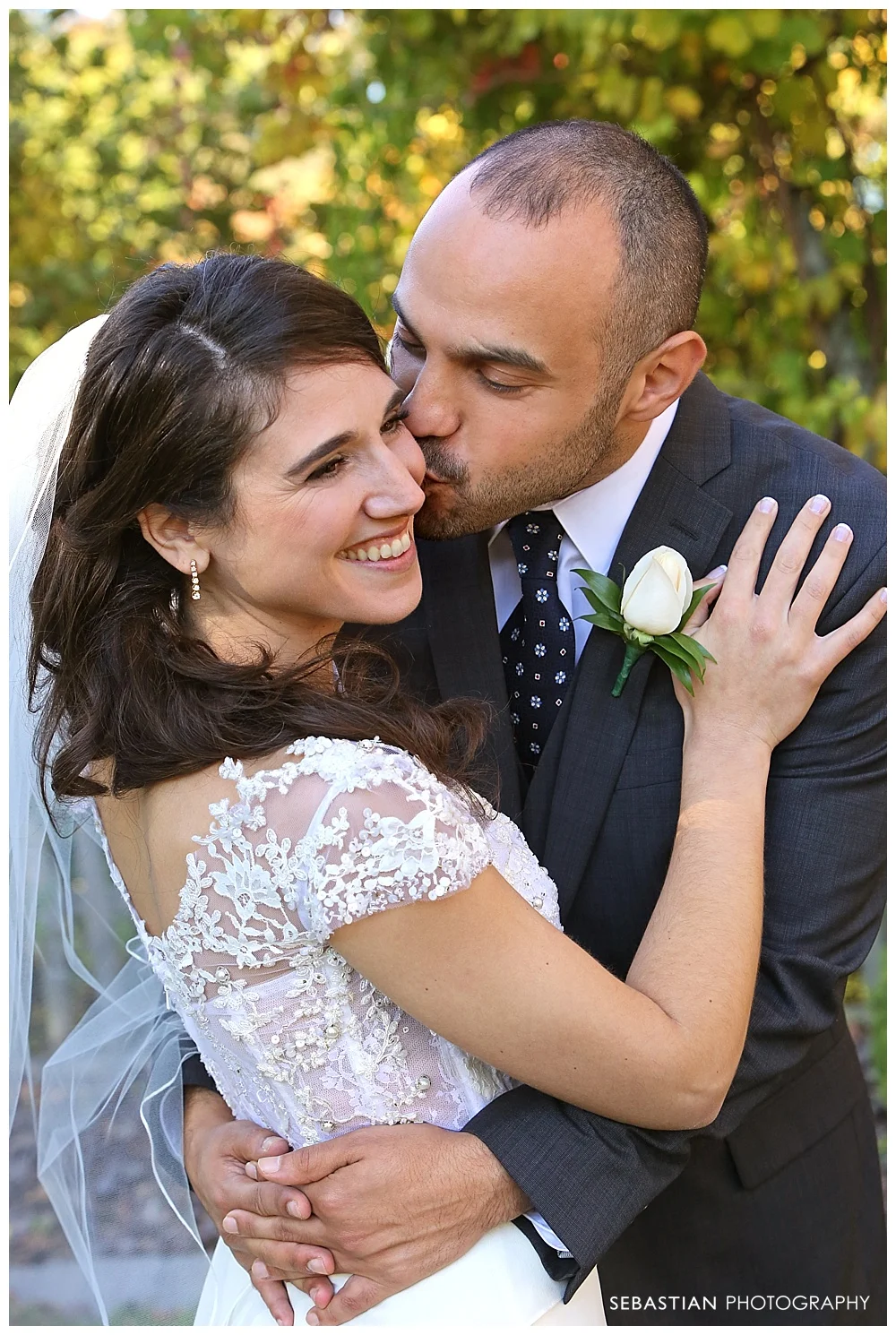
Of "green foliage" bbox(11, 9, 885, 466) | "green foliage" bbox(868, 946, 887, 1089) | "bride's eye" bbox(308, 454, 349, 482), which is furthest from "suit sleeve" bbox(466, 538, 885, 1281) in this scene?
"green foliage" bbox(868, 946, 887, 1089)

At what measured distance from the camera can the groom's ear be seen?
2.51m

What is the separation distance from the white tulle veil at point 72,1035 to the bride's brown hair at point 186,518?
0.22 metres

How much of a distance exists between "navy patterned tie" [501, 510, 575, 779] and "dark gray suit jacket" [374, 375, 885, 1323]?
0.08 m

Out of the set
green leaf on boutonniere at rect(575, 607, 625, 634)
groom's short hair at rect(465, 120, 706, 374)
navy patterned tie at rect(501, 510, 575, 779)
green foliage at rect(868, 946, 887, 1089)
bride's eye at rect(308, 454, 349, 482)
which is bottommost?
green foliage at rect(868, 946, 887, 1089)

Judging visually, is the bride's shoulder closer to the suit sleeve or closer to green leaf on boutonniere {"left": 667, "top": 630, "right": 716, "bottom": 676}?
green leaf on boutonniere {"left": 667, "top": 630, "right": 716, "bottom": 676}

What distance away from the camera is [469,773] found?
6.91 ft

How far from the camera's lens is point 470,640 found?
8.38 feet

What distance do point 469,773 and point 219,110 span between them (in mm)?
5224

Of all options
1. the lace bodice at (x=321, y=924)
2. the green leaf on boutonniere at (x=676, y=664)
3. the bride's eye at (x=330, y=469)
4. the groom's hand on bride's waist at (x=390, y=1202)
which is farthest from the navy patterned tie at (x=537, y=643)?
the groom's hand on bride's waist at (x=390, y=1202)

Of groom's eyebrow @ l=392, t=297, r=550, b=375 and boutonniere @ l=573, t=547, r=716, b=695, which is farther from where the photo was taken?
groom's eyebrow @ l=392, t=297, r=550, b=375

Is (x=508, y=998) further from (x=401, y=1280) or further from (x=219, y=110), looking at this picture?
(x=219, y=110)

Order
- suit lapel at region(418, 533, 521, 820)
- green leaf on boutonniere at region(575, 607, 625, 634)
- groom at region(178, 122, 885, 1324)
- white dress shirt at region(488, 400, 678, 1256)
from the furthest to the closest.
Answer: white dress shirt at region(488, 400, 678, 1256) → suit lapel at region(418, 533, 521, 820) → green leaf on boutonniere at region(575, 607, 625, 634) → groom at region(178, 122, 885, 1324)

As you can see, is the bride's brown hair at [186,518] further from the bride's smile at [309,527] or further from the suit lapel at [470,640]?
the suit lapel at [470,640]

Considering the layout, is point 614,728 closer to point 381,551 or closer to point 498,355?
point 381,551
